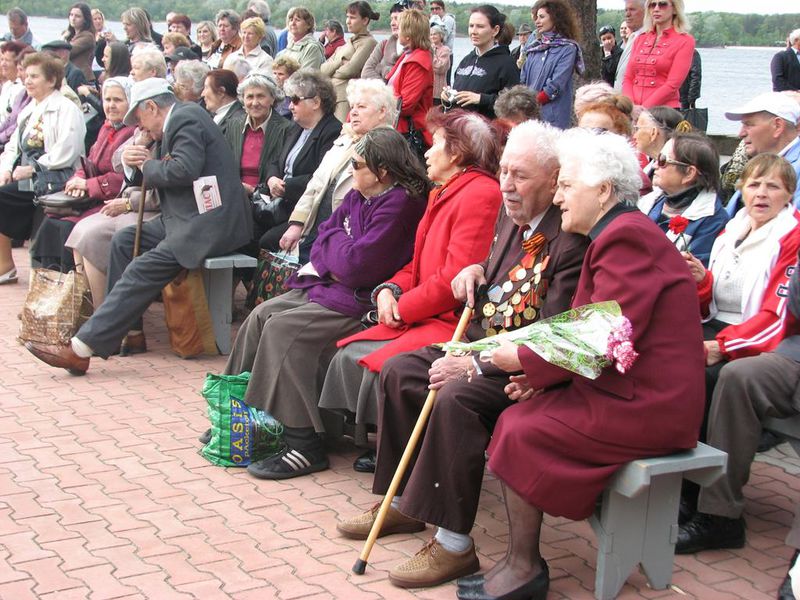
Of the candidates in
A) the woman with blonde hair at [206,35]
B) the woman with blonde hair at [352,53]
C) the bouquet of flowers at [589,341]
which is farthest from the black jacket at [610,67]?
the bouquet of flowers at [589,341]

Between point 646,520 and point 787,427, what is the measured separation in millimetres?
811

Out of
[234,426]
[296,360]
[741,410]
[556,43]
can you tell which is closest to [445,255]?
[296,360]

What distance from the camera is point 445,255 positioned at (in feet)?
15.8

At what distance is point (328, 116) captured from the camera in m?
7.32

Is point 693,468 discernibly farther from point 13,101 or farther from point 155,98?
point 13,101

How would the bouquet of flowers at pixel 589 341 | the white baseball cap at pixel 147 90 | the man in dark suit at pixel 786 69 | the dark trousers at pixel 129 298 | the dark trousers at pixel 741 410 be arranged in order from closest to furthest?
the bouquet of flowers at pixel 589 341 → the dark trousers at pixel 741 410 → the dark trousers at pixel 129 298 → the white baseball cap at pixel 147 90 → the man in dark suit at pixel 786 69

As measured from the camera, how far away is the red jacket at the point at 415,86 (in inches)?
332

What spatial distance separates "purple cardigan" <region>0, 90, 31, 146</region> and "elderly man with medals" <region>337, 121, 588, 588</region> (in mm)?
7137

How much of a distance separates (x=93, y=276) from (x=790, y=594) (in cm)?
512

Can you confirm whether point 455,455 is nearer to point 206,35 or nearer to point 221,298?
point 221,298

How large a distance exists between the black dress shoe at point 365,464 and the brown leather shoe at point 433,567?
43.7 inches

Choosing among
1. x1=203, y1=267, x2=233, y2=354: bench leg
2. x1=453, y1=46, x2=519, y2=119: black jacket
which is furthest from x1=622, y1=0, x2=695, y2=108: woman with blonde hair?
x1=203, y1=267, x2=233, y2=354: bench leg

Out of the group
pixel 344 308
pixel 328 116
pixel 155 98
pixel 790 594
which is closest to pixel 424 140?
pixel 328 116

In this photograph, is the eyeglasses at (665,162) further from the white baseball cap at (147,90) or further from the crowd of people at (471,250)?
the white baseball cap at (147,90)
